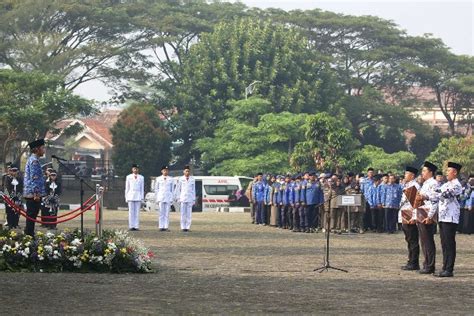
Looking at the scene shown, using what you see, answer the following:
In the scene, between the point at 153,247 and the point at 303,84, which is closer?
the point at 153,247

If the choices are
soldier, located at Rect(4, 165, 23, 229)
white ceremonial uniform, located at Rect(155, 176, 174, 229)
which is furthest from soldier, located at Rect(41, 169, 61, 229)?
white ceremonial uniform, located at Rect(155, 176, 174, 229)

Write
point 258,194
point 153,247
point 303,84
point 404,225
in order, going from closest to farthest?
point 404,225
point 153,247
point 258,194
point 303,84

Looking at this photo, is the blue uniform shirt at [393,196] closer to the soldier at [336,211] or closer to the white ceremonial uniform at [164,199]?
the soldier at [336,211]

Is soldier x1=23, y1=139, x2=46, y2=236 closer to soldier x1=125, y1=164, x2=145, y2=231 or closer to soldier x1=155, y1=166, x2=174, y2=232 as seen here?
soldier x1=125, y1=164, x2=145, y2=231

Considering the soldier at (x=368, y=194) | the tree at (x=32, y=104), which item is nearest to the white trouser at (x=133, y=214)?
the soldier at (x=368, y=194)

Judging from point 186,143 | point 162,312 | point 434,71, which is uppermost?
point 434,71

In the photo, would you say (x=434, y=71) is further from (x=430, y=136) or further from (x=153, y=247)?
(x=153, y=247)

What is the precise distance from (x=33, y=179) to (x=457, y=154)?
40.1 m

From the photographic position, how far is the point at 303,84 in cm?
7144

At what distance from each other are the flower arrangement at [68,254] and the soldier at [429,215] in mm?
4407

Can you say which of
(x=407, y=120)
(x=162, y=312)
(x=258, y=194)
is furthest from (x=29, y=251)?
(x=407, y=120)

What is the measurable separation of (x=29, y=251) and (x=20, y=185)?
13.8 m

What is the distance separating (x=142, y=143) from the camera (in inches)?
2731

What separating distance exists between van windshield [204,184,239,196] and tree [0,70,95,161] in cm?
800
